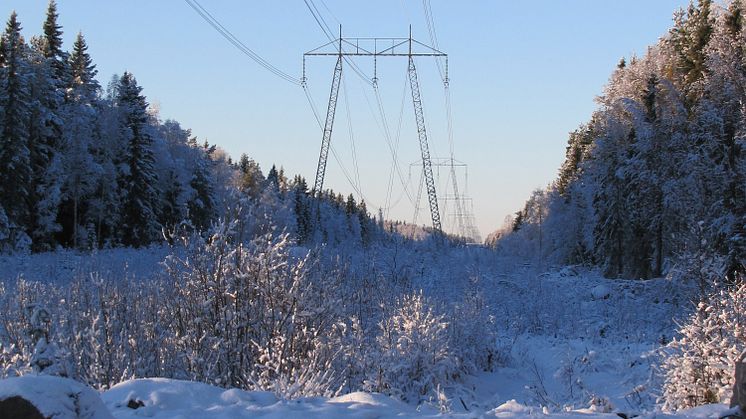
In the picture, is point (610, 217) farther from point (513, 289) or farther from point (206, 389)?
point (206, 389)

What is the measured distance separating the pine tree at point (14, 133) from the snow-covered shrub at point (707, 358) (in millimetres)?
32433

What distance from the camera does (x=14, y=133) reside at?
1371 inches

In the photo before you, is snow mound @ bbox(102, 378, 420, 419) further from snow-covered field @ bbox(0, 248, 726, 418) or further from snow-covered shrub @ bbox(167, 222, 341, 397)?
snow-covered shrub @ bbox(167, 222, 341, 397)

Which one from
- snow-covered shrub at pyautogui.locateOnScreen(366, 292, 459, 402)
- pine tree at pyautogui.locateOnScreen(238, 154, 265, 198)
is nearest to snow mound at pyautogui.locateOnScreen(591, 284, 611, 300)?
snow-covered shrub at pyautogui.locateOnScreen(366, 292, 459, 402)

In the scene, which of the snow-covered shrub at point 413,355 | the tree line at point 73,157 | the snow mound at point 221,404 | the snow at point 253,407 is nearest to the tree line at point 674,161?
the snow-covered shrub at point 413,355

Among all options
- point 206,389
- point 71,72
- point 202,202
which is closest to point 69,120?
point 71,72

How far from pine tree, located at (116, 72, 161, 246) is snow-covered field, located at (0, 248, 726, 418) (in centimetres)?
1171

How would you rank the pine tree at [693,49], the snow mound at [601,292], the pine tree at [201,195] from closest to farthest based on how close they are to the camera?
the snow mound at [601,292], the pine tree at [693,49], the pine tree at [201,195]

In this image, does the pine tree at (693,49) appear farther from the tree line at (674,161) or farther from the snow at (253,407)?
the snow at (253,407)

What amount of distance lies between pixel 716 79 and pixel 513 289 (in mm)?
Result: 11297

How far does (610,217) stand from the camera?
39.8 meters

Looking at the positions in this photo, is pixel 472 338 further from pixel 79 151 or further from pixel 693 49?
pixel 79 151

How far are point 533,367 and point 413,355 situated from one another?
4.43 meters

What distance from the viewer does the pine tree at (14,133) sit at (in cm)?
3422
